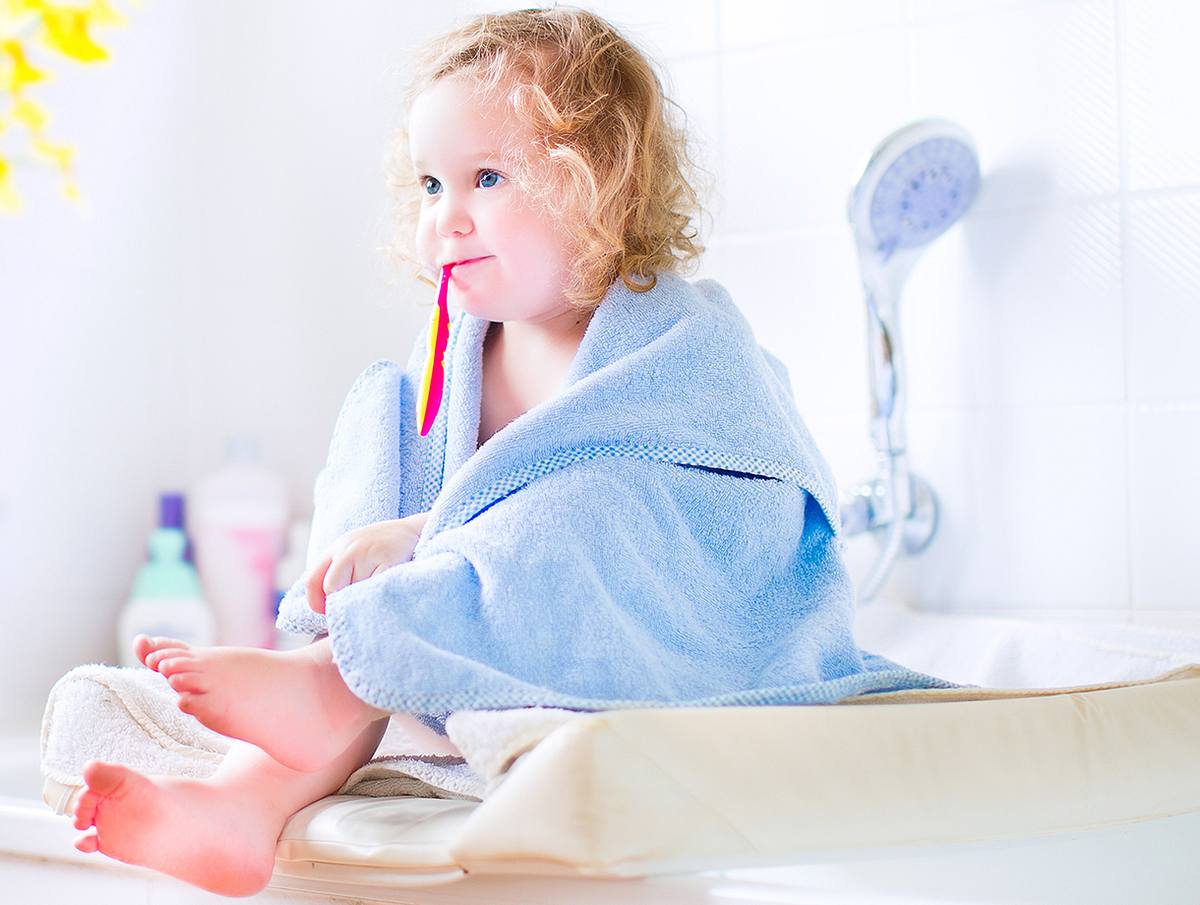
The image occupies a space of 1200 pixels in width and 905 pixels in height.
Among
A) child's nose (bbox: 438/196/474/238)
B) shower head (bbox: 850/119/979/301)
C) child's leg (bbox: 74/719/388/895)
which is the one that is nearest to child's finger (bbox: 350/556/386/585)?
child's leg (bbox: 74/719/388/895)

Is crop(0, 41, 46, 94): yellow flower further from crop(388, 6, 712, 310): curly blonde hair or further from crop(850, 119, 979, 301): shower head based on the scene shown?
crop(850, 119, 979, 301): shower head

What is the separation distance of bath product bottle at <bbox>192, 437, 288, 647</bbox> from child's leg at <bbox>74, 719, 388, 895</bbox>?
32.1 inches

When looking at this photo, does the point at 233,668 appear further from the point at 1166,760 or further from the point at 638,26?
the point at 638,26

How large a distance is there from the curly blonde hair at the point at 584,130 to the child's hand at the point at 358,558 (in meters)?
0.22

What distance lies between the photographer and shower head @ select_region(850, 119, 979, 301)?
1.25 meters

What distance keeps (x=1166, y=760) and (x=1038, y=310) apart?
656 mm

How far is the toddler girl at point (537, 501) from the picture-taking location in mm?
698

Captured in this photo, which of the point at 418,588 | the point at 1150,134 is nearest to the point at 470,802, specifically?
the point at 418,588

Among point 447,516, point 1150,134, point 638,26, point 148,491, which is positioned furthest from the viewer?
point 148,491

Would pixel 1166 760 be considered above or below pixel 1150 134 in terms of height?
below

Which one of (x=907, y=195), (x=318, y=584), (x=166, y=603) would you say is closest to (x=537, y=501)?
(x=318, y=584)

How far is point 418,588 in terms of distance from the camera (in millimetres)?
712

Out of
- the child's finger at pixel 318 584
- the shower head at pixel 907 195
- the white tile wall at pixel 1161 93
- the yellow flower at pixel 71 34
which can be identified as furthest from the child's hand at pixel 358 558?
the white tile wall at pixel 1161 93

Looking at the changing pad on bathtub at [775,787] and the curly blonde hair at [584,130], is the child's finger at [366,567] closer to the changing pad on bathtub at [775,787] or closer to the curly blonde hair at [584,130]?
the changing pad on bathtub at [775,787]
